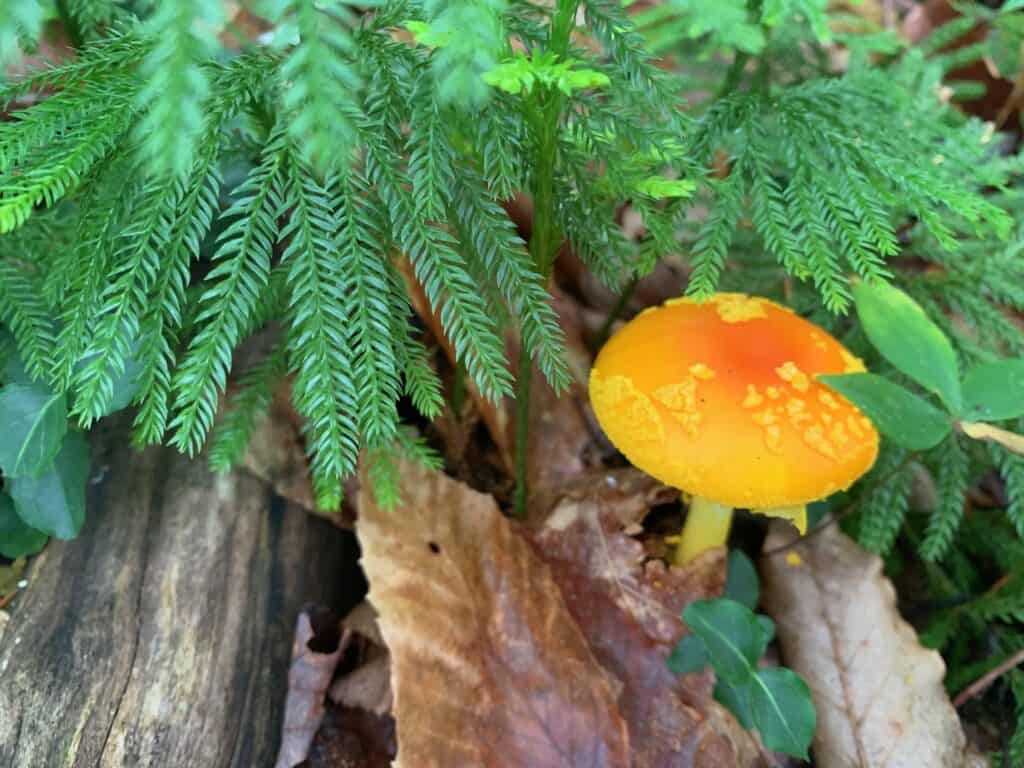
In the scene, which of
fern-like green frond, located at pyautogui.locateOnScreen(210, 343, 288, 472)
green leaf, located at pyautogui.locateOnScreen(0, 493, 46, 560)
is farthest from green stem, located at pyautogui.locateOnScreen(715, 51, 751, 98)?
green leaf, located at pyautogui.locateOnScreen(0, 493, 46, 560)

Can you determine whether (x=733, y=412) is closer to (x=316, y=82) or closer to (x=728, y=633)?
(x=728, y=633)

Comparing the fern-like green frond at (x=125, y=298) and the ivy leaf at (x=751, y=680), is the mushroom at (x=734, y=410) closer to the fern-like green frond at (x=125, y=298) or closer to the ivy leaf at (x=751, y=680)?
the ivy leaf at (x=751, y=680)

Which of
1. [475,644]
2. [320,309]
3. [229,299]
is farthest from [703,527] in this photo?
[229,299]

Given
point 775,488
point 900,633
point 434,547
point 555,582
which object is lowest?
point 900,633

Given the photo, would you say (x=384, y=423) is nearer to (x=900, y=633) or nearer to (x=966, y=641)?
(x=900, y=633)

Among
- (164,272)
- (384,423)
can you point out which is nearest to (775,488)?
(384,423)

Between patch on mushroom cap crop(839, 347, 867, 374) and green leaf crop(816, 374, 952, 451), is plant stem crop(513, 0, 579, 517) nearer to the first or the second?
green leaf crop(816, 374, 952, 451)
